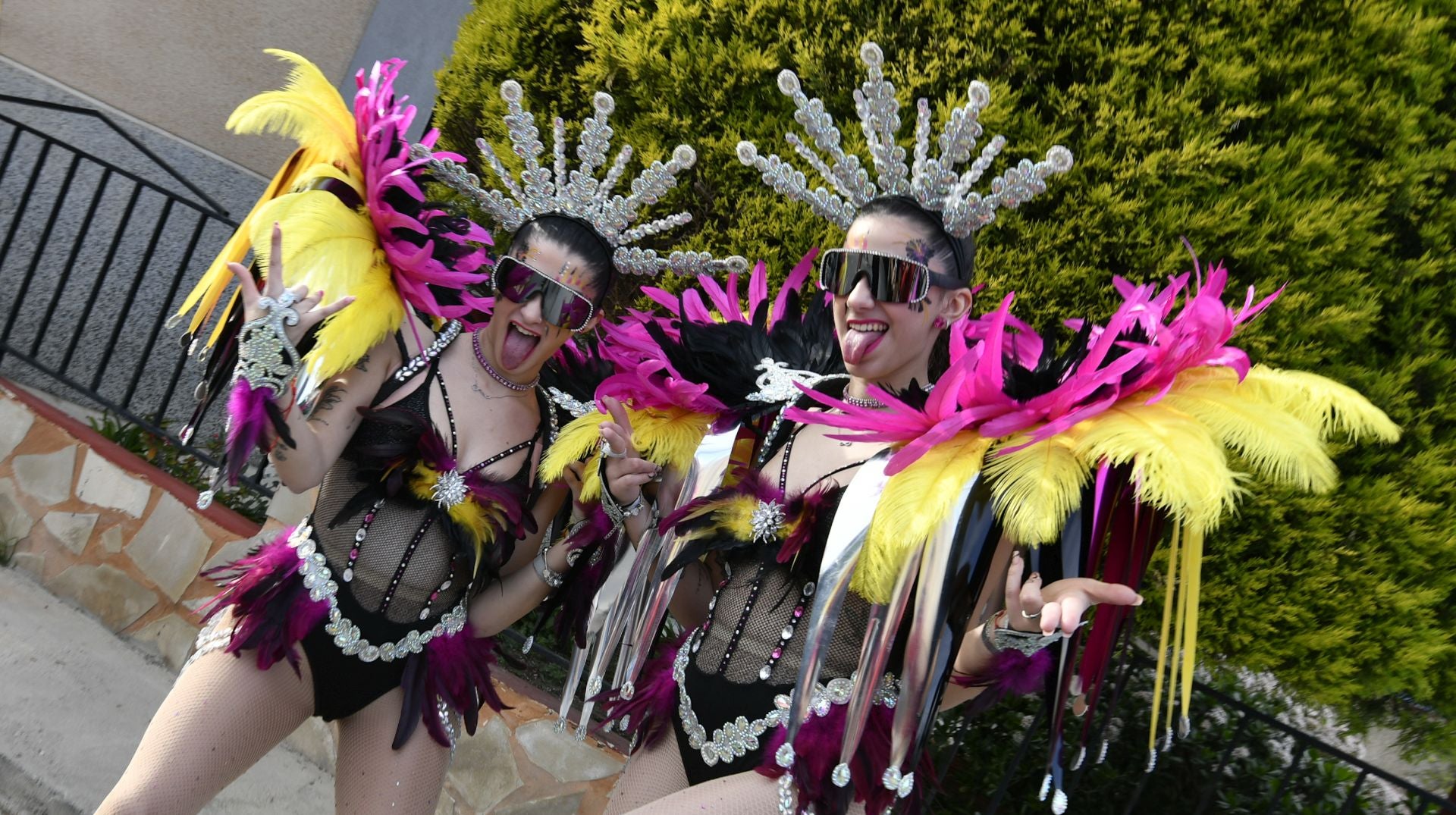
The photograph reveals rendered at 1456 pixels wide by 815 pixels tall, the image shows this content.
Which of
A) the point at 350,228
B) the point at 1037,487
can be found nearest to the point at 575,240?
the point at 350,228

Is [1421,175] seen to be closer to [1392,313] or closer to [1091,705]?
[1392,313]

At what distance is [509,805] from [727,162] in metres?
2.39

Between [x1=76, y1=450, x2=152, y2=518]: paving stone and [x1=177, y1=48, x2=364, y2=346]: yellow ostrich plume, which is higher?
[x1=177, y1=48, x2=364, y2=346]: yellow ostrich plume

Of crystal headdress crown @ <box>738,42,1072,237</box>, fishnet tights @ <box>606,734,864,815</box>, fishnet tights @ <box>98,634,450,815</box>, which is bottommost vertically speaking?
fishnet tights @ <box>98,634,450,815</box>

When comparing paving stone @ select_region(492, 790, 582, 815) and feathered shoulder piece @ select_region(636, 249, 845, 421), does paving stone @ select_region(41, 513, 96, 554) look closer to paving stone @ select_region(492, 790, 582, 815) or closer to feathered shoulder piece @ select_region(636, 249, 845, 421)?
paving stone @ select_region(492, 790, 582, 815)

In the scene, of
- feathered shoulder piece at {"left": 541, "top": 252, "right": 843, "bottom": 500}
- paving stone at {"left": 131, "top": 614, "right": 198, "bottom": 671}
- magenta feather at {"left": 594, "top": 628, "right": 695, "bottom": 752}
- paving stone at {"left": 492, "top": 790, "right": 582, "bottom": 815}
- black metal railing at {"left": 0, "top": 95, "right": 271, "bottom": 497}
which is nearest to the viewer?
magenta feather at {"left": 594, "top": 628, "right": 695, "bottom": 752}

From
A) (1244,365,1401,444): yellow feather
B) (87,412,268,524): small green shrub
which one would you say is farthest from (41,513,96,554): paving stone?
(1244,365,1401,444): yellow feather

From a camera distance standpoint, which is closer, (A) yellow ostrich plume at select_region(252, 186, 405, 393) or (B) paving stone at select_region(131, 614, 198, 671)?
(A) yellow ostrich plume at select_region(252, 186, 405, 393)

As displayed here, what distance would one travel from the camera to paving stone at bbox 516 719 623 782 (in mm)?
3945

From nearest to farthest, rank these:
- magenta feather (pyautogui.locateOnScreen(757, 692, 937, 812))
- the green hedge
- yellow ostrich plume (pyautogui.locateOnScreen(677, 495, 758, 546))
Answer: magenta feather (pyautogui.locateOnScreen(757, 692, 937, 812))
yellow ostrich plume (pyautogui.locateOnScreen(677, 495, 758, 546))
the green hedge

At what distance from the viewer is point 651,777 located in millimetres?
2451

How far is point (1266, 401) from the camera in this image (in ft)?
6.27

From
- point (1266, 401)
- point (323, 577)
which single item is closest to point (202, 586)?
point (323, 577)

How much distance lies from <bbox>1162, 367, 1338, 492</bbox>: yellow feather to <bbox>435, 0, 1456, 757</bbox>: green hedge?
1.65 m
